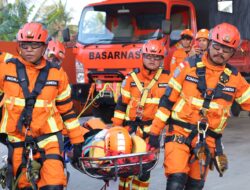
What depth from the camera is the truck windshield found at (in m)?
10.4

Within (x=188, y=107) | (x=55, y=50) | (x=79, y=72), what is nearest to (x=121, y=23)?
(x=79, y=72)

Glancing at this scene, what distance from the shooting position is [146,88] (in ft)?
18.6

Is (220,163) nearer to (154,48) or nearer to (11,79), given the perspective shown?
(154,48)

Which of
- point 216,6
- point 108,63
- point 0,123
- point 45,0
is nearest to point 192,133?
point 0,123

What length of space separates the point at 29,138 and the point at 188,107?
135 cm

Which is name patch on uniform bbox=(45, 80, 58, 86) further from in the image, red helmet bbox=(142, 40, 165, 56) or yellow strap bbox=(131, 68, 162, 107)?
red helmet bbox=(142, 40, 165, 56)

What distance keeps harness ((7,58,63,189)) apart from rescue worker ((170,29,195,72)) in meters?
5.55

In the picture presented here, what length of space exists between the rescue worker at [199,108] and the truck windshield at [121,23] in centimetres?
549

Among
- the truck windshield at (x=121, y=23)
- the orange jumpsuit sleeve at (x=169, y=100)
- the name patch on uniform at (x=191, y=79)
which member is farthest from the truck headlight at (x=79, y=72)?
the name patch on uniform at (x=191, y=79)

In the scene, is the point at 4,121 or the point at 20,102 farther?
the point at 4,121

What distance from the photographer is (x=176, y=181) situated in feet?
15.0

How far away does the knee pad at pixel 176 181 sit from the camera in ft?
15.0

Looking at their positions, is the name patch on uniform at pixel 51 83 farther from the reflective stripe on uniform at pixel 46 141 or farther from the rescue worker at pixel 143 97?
the rescue worker at pixel 143 97

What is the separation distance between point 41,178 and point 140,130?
1532 mm
